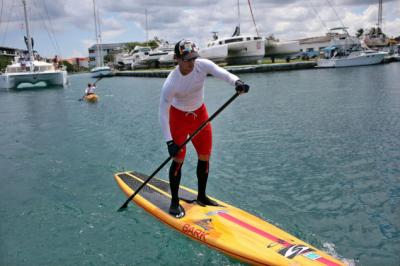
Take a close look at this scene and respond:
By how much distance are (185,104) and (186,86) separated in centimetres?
34

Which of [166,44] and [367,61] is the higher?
[166,44]

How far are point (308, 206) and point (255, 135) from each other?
23.2 feet

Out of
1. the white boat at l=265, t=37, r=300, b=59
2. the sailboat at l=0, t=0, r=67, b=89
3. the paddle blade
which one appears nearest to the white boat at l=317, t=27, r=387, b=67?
the white boat at l=265, t=37, r=300, b=59

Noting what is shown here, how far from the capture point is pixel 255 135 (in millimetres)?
14102

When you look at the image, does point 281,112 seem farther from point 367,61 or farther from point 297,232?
point 367,61

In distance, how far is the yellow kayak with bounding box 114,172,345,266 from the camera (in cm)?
459

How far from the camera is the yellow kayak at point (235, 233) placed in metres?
4.59

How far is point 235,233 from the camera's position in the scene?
17.5 feet

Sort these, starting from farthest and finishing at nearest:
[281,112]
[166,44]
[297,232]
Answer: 1. [166,44]
2. [281,112]
3. [297,232]

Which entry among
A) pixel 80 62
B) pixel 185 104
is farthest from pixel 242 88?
pixel 80 62

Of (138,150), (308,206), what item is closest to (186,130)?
(308,206)

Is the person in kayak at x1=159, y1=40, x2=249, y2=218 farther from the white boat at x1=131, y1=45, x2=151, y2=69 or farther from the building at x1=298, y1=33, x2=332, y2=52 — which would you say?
the building at x1=298, y1=33, x2=332, y2=52

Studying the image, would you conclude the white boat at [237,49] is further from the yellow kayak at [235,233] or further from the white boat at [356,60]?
the yellow kayak at [235,233]

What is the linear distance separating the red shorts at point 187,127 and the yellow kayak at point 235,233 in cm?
100
